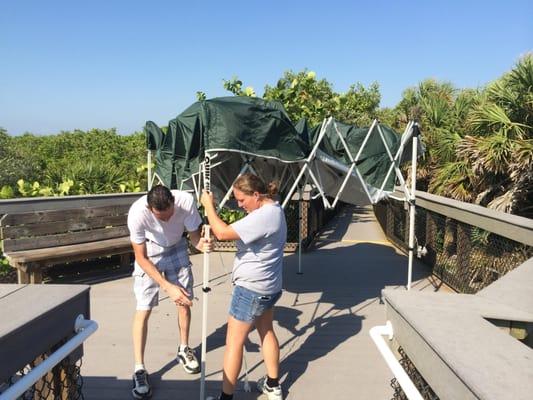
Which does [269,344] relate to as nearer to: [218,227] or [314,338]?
[218,227]

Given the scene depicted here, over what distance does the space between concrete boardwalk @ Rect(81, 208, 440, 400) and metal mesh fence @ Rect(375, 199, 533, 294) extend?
427 mm

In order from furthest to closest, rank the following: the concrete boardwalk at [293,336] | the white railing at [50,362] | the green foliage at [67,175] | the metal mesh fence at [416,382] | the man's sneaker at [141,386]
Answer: the green foliage at [67,175], the concrete boardwalk at [293,336], the man's sneaker at [141,386], the metal mesh fence at [416,382], the white railing at [50,362]

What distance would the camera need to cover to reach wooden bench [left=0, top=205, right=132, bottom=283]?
610 cm

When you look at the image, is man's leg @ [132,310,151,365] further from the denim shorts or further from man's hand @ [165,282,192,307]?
the denim shorts

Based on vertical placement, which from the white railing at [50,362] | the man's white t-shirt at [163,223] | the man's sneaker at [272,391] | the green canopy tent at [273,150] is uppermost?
the green canopy tent at [273,150]

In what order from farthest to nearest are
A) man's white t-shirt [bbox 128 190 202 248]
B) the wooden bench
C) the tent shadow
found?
the wooden bench
the tent shadow
man's white t-shirt [bbox 128 190 202 248]

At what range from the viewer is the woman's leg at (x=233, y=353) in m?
3.16

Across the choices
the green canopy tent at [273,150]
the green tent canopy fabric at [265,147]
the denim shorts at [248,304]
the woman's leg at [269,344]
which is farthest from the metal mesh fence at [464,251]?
the denim shorts at [248,304]

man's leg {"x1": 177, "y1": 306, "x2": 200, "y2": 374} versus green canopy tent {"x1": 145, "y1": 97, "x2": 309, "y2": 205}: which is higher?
green canopy tent {"x1": 145, "y1": 97, "x2": 309, "y2": 205}

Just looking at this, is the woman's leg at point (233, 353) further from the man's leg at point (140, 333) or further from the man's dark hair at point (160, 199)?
the man's dark hair at point (160, 199)

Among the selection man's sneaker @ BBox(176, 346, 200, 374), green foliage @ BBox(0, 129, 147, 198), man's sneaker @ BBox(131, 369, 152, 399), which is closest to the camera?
man's sneaker @ BBox(131, 369, 152, 399)

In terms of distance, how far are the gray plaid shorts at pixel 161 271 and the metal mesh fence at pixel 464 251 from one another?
3.22 m


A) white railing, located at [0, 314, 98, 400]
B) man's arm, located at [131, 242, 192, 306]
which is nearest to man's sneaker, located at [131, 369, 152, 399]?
man's arm, located at [131, 242, 192, 306]

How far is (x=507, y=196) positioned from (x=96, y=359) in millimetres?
5479
